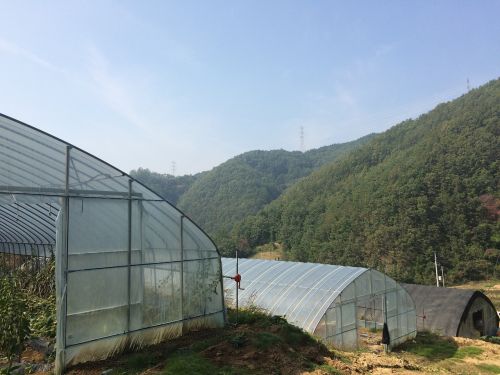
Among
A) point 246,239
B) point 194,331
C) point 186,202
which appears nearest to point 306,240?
point 246,239

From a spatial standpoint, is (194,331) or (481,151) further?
(481,151)

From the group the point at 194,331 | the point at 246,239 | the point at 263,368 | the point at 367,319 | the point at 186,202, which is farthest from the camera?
the point at 186,202

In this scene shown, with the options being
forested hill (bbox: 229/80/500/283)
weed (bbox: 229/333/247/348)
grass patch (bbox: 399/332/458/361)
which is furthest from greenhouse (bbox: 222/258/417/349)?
forested hill (bbox: 229/80/500/283)

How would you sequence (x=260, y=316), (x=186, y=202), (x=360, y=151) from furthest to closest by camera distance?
(x=186, y=202) < (x=360, y=151) < (x=260, y=316)

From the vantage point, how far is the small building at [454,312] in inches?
763

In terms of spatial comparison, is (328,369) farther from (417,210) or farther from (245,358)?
(417,210)

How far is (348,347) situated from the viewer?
13602 millimetres

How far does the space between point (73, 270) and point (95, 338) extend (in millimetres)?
1480

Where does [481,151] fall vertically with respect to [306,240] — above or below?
above

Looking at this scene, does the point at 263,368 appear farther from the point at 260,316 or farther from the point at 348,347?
the point at 348,347

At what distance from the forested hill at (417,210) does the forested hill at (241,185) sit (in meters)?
21.0

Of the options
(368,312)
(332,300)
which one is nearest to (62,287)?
(332,300)

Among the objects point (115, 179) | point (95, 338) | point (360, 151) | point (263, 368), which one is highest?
point (360, 151)

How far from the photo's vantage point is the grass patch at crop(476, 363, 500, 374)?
1326 centimetres
